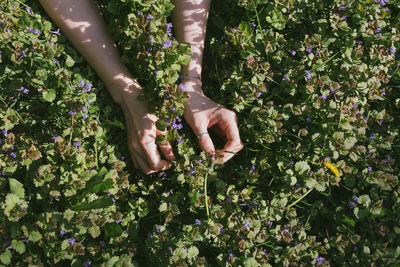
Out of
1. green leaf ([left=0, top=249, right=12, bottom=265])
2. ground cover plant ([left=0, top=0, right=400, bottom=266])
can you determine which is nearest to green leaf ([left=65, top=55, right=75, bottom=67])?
ground cover plant ([left=0, top=0, right=400, bottom=266])

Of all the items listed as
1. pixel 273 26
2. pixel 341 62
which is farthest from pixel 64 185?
pixel 341 62

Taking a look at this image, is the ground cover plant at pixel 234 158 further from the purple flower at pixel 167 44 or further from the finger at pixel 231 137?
the finger at pixel 231 137

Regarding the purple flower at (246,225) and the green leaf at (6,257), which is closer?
the green leaf at (6,257)

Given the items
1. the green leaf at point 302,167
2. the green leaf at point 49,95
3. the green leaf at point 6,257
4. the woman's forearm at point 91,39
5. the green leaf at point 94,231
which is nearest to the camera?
the green leaf at point 6,257

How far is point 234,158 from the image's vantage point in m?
3.21

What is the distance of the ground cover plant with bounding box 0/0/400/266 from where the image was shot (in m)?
2.66

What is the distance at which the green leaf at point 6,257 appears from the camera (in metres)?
2.36

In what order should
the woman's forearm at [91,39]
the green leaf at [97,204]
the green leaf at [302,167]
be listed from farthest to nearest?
the woman's forearm at [91,39] < the green leaf at [302,167] < the green leaf at [97,204]

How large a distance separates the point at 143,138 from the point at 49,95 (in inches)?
28.1

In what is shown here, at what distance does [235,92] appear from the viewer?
3043 mm

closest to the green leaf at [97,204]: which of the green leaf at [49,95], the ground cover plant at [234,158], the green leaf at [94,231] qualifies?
the ground cover plant at [234,158]

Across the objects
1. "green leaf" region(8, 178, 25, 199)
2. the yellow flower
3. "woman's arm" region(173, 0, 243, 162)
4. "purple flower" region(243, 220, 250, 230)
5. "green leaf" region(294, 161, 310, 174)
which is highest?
"woman's arm" region(173, 0, 243, 162)

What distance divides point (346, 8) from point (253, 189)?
62.9 inches

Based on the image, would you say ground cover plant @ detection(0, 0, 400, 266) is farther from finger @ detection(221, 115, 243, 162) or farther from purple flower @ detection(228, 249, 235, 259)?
finger @ detection(221, 115, 243, 162)
